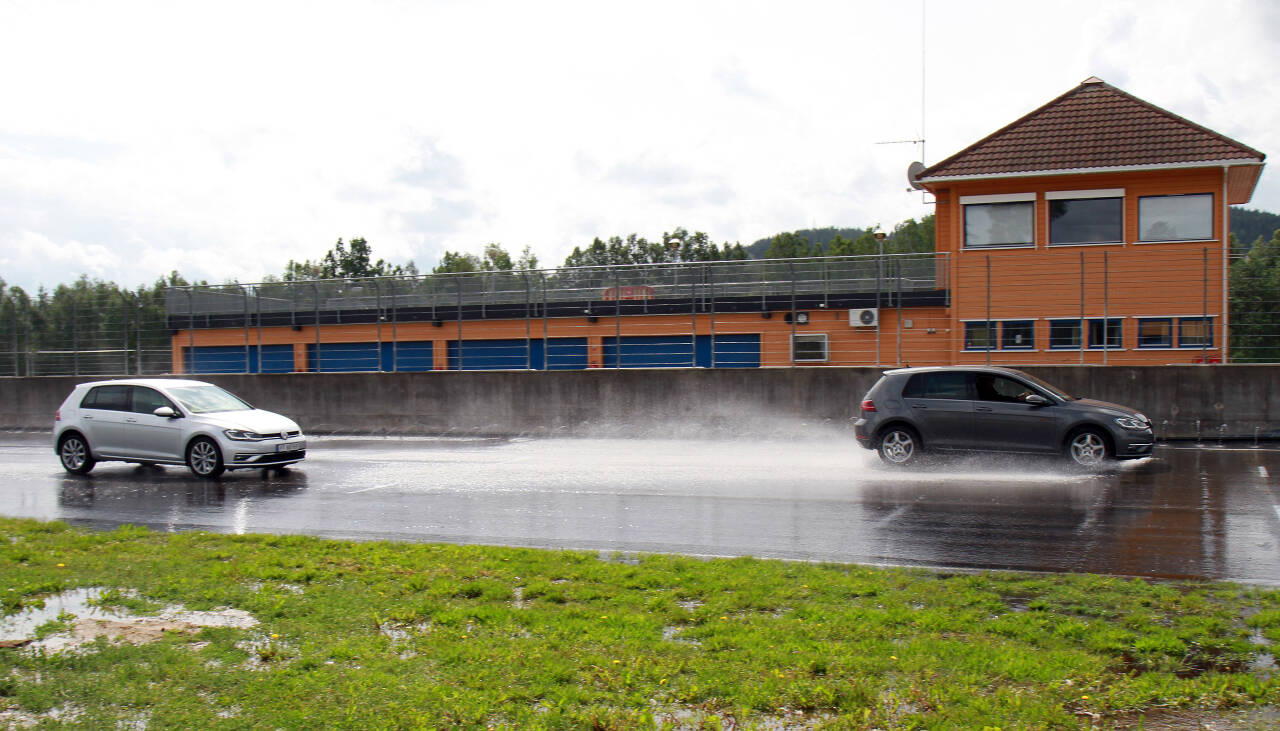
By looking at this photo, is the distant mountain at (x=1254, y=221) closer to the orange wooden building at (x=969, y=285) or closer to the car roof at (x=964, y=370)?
the orange wooden building at (x=969, y=285)

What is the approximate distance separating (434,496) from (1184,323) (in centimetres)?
1896

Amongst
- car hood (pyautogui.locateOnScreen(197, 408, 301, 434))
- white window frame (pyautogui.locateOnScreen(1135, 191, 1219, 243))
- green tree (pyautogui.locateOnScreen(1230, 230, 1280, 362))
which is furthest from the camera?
white window frame (pyautogui.locateOnScreen(1135, 191, 1219, 243))

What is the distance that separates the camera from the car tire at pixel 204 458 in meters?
14.2

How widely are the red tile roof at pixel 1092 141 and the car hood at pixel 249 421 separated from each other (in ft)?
61.1

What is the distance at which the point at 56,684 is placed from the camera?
4699 mm

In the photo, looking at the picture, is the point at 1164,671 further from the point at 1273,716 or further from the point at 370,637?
the point at 370,637

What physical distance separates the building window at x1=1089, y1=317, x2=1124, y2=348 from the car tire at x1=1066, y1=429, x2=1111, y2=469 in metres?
8.34

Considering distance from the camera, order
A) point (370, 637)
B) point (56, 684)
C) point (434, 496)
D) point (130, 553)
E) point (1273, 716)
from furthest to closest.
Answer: point (434, 496) < point (130, 553) < point (370, 637) < point (56, 684) < point (1273, 716)

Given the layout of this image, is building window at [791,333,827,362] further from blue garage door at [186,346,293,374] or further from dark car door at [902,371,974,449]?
blue garage door at [186,346,293,374]

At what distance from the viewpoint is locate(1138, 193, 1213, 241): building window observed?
24.6m

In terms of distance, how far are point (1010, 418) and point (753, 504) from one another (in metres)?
5.03

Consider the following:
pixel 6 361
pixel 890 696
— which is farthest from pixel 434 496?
pixel 6 361

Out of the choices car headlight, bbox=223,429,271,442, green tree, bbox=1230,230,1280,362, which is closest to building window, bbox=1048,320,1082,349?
green tree, bbox=1230,230,1280,362

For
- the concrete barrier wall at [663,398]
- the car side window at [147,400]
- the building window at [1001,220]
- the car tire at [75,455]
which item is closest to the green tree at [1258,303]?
the concrete barrier wall at [663,398]
